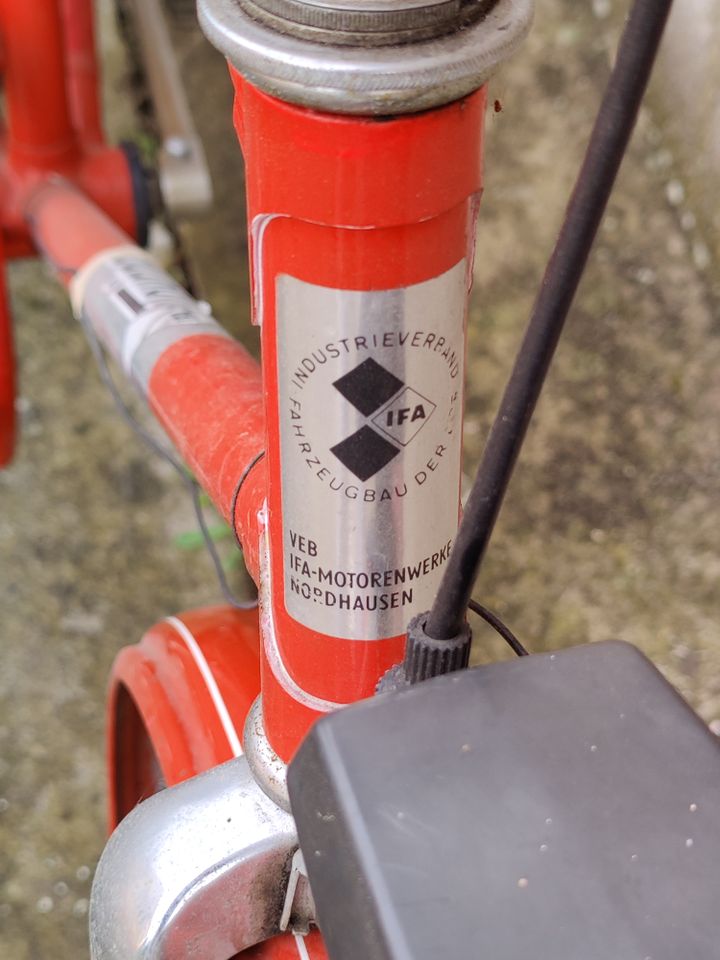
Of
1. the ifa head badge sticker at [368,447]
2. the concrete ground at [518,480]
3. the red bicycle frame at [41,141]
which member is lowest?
the concrete ground at [518,480]

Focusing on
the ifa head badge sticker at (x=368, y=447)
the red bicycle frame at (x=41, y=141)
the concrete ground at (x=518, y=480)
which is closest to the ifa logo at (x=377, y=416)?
the ifa head badge sticker at (x=368, y=447)

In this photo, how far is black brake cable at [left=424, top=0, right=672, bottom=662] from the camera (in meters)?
0.37

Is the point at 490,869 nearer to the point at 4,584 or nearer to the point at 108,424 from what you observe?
the point at 4,584

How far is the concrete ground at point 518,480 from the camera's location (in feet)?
4.99

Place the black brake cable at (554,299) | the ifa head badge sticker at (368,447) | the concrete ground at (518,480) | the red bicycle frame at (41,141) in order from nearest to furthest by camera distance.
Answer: the black brake cable at (554,299) → the ifa head badge sticker at (368,447) → the red bicycle frame at (41,141) → the concrete ground at (518,480)

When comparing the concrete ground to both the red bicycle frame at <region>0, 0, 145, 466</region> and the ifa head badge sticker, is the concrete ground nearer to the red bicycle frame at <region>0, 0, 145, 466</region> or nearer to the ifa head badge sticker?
the red bicycle frame at <region>0, 0, 145, 466</region>

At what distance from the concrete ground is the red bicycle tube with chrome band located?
97 cm

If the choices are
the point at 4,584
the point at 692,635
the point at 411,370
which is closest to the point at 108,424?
the point at 4,584

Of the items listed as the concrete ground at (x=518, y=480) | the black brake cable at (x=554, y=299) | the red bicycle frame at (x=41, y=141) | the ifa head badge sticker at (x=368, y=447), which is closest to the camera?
the black brake cable at (x=554, y=299)

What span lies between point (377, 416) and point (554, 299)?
12 centimetres

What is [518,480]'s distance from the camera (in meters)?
1.78

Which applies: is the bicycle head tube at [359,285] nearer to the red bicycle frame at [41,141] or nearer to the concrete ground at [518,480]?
the red bicycle frame at [41,141]

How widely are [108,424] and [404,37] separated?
1502 mm

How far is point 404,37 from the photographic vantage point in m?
0.44
